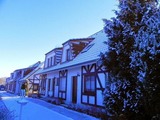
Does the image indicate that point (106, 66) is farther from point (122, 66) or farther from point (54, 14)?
point (54, 14)

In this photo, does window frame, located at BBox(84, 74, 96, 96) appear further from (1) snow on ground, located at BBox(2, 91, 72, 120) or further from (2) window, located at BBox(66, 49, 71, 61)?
(2) window, located at BBox(66, 49, 71, 61)

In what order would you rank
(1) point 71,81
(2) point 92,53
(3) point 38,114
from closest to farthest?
1. (3) point 38,114
2. (2) point 92,53
3. (1) point 71,81

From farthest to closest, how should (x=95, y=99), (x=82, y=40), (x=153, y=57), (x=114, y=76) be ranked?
(x=82, y=40), (x=95, y=99), (x=114, y=76), (x=153, y=57)

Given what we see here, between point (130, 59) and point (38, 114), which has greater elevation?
point (130, 59)

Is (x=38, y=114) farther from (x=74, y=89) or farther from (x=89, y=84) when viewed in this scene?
(x=74, y=89)

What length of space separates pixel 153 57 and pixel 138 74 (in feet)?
1.70

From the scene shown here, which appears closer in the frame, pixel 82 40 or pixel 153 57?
pixel 153 57

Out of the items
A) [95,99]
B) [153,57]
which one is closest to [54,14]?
[95,99]

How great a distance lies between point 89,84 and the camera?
14133mm

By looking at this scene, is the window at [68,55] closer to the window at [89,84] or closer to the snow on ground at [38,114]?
the window at [89,84]

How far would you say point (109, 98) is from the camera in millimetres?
5043

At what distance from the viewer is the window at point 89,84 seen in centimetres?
1358

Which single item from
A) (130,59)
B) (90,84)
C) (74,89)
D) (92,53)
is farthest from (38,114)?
(130,59)

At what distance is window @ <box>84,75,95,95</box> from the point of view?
13578 millimetres
